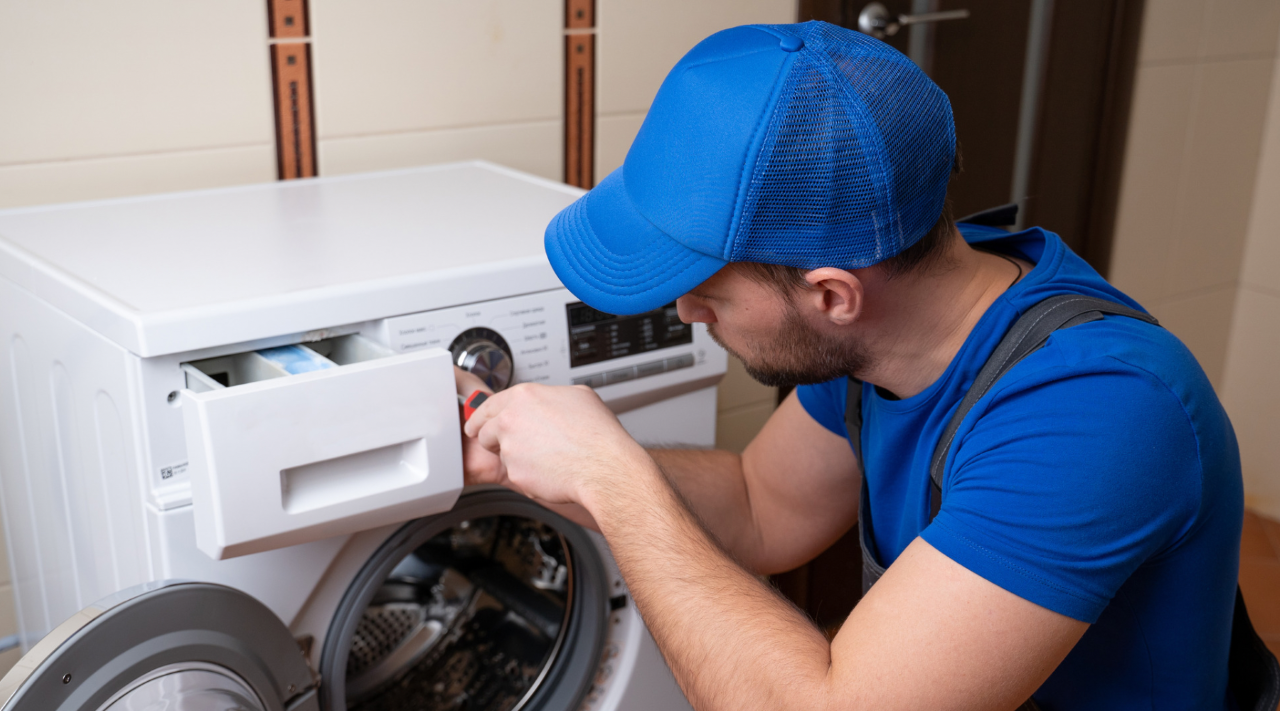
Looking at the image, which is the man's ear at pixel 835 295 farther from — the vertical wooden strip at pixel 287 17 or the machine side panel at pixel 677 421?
the vertical wooden strip at pixel 287 17

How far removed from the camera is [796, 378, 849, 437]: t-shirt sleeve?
46.1 inches

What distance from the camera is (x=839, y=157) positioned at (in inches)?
31.0

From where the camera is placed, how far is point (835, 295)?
2.87ft

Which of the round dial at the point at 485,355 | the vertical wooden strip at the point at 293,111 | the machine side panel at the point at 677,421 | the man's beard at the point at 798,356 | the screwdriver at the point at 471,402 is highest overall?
the vertical wooden strip at the point at 293,111

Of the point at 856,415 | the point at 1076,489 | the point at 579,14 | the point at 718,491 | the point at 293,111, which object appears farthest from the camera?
the point at 579,14

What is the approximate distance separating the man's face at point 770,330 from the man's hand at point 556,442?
0.13 meters

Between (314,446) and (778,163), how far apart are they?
1.47ft

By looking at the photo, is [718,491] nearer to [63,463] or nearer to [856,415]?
[856,415]

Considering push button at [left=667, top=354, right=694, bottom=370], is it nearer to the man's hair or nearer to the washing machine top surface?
the washing machine top surface

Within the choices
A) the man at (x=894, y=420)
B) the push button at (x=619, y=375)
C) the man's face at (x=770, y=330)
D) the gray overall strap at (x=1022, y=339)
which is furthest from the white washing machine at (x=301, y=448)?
the gray overall strap at (x=1022, y=339)

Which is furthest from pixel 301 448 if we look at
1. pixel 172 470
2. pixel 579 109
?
pixel 579 109

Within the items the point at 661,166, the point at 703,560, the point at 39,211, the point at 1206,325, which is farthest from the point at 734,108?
the point at 1206,325

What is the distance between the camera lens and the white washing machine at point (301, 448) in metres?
0.86

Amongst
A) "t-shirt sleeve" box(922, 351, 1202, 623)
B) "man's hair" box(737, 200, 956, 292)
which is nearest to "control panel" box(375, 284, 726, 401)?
"man's hair" box(737, 200, 956, 292)
